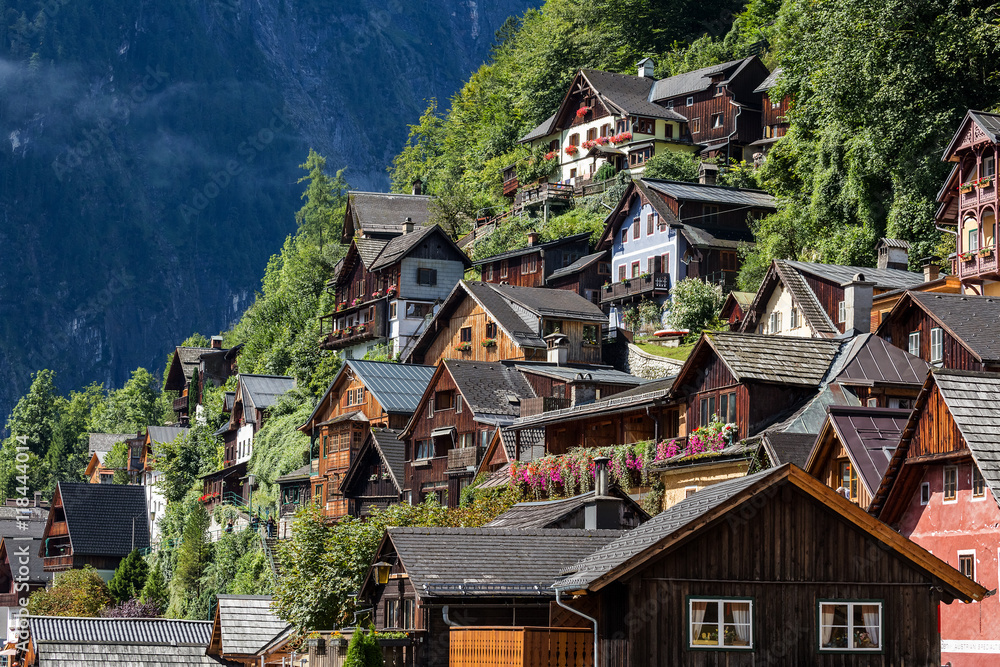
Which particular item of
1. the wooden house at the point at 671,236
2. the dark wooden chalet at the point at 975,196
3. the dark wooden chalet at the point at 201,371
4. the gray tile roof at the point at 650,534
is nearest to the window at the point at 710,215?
the wooden house at the point at 671,236

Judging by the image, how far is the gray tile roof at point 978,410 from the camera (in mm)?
31266

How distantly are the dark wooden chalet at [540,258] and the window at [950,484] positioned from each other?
57547 millimetres

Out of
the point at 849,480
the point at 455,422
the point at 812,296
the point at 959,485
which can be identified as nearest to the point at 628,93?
the point at 455,422

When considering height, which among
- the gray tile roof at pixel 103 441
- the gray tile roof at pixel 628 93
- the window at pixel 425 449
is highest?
the gray tile roof at pixel 628 93

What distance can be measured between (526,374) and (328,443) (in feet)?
47.4

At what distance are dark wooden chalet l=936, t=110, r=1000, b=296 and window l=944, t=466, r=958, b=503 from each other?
1052 inches

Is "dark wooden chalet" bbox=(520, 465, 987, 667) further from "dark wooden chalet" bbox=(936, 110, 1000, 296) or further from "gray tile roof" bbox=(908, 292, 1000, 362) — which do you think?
"dark wooden chalet" bbox=(936, 110, 1000, 296)

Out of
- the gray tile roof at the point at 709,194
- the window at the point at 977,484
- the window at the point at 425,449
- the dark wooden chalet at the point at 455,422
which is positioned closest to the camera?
the window at the point at 977,484

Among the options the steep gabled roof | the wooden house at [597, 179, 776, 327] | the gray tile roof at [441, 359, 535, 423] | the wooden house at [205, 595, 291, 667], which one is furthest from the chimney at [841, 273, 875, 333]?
the steep gabled roof

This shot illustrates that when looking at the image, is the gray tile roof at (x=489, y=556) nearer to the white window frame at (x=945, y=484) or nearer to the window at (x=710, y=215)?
the white window frame at (x=945, y=484)

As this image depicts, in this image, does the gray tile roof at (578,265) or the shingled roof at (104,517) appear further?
the shingled roof at (104,517)

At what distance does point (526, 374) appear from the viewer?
2653 inches

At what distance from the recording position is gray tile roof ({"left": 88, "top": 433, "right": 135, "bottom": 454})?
127637 millimetres

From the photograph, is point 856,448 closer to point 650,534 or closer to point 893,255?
point 650,534
